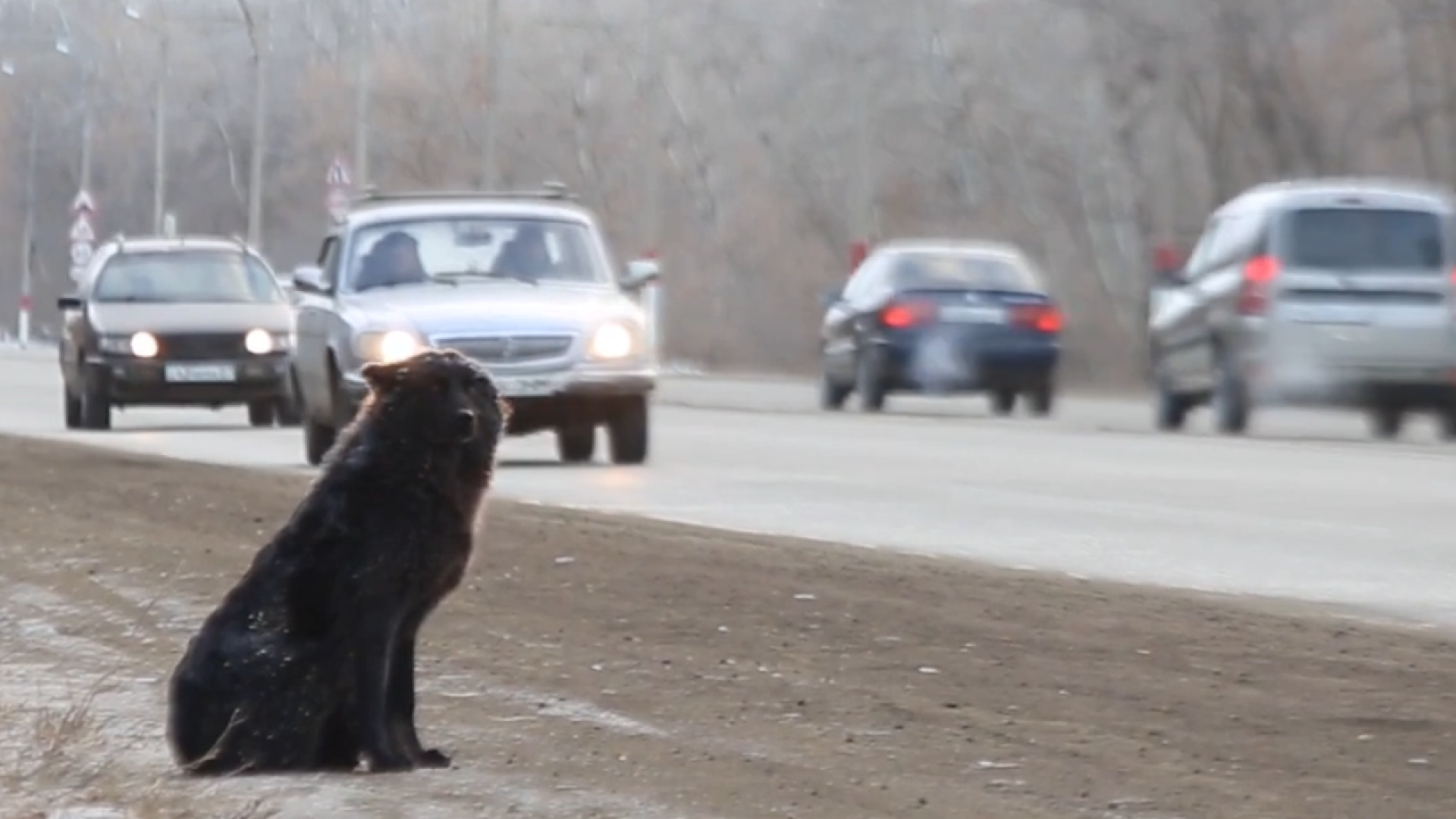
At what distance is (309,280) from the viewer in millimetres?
21297

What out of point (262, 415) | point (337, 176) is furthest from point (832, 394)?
point (337, 176)

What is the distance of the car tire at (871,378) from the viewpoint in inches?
1191

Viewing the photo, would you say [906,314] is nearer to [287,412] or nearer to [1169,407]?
[1169,407]

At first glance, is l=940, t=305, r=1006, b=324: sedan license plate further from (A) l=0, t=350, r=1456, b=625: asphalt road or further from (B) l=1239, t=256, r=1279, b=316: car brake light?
(B) l=1239, t=256, r=1279, b=316: car brake light

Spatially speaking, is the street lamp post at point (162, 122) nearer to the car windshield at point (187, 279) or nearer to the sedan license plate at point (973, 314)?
the car windshield at point (187, 279)

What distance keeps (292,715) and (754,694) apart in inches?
83.1

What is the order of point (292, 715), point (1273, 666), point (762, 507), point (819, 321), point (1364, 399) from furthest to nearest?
point (819, 321)
point (1364, 399)
point (762, 507)
point (1273, 666)
point (292, 715)

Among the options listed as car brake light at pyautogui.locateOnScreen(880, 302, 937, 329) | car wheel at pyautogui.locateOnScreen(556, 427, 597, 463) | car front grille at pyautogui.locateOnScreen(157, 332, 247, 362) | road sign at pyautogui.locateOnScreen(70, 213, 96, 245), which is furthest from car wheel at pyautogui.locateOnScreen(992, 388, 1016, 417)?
road sign at pyautogui.locateOnScreen(70, 213, 96, 245)

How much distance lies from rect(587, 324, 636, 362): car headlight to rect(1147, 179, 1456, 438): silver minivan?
631 centimetres

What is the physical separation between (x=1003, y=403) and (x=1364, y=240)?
7362 millimetres

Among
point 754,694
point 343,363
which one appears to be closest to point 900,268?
point 343,363

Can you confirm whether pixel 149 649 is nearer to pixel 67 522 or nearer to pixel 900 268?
pixel 67 522

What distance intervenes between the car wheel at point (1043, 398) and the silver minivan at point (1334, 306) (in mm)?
5011

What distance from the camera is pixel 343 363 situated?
1988 cm
